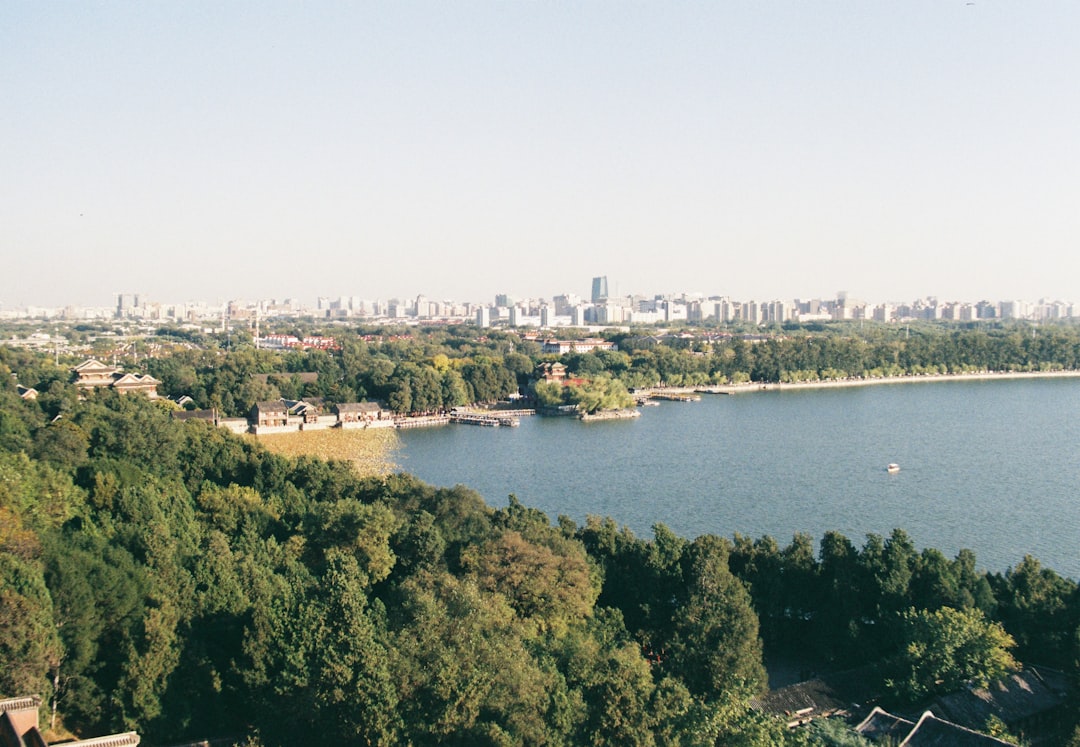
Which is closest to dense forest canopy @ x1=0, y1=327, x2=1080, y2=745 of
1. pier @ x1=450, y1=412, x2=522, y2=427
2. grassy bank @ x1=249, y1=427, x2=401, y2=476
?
grassy bank @ x1=249, y1=427, x2=401, y2=476

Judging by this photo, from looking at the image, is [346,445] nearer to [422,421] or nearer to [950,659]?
[422,421]

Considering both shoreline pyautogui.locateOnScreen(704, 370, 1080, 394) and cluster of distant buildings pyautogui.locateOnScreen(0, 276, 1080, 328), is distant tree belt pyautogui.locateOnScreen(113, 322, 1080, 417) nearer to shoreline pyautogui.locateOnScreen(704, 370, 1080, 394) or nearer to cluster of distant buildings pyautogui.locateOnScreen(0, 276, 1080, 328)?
shoreline pyautogui.locateOnScreen(704, 370, 1080, 394)

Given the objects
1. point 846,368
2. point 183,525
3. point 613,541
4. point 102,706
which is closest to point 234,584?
point 102,706

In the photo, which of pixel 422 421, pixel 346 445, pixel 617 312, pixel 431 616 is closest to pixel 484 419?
pixel 422 421

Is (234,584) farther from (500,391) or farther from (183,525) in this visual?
(500,391)

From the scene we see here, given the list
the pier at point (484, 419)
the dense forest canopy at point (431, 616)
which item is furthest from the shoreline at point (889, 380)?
the dense forest canopy at point (431, 616)
